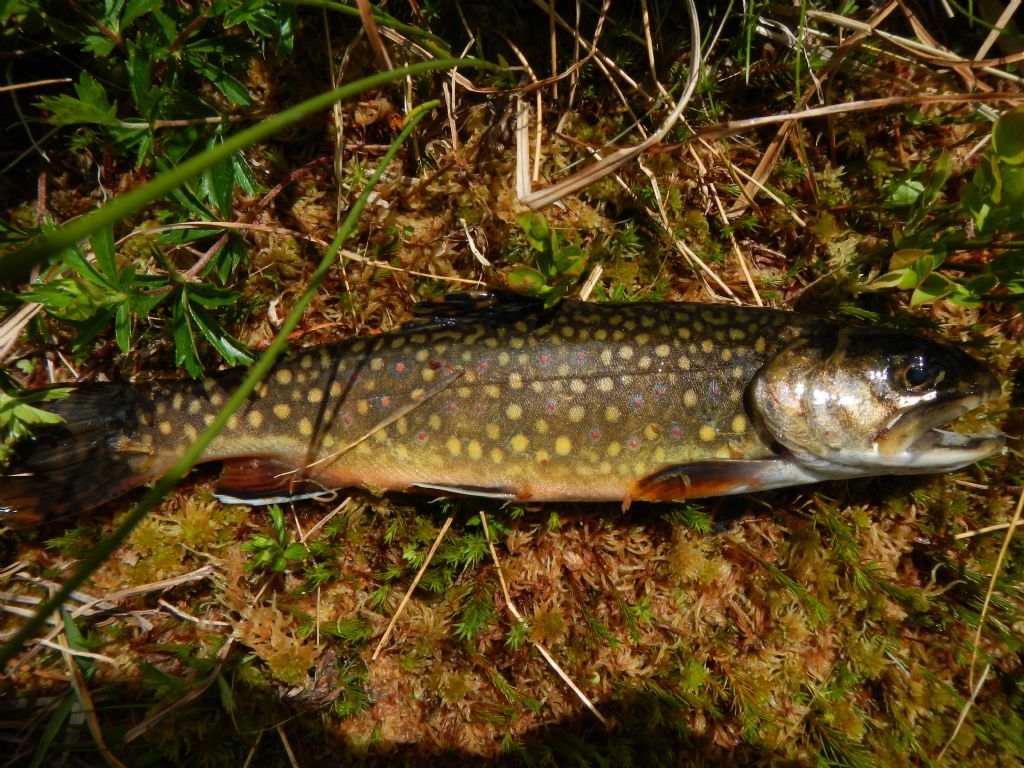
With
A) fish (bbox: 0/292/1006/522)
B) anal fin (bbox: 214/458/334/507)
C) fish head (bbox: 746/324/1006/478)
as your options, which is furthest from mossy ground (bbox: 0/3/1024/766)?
fish head (bbox: 746/324/1006/478)

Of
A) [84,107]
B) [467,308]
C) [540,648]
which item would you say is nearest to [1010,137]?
[467,308]

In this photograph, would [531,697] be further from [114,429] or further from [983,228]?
[983,228]

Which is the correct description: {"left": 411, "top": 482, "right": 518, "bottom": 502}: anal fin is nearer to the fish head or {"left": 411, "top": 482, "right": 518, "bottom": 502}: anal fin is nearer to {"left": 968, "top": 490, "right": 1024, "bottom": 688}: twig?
the fish head

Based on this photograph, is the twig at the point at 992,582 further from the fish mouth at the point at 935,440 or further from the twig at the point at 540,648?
the twig at the point at 540,648

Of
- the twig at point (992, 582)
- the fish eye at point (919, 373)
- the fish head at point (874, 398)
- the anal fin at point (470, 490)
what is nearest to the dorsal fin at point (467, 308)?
the anal fin at point (470, 490)

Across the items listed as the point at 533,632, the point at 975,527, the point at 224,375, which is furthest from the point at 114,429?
the point at 975,527
